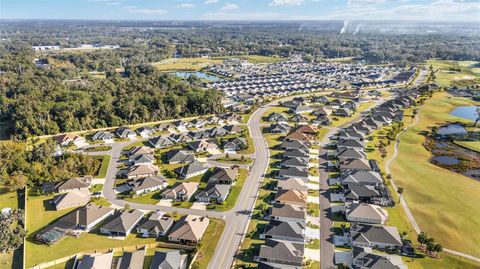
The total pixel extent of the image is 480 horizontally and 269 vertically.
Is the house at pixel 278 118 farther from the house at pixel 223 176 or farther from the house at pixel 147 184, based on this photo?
the house at pixel 147 184

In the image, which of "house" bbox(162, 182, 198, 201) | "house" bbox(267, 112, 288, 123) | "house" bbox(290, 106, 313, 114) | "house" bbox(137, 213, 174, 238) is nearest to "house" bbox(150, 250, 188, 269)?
"house" bbox(137, 213, 174, 238)

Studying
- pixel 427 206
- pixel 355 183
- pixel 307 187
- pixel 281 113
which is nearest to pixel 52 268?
pixel 307 187

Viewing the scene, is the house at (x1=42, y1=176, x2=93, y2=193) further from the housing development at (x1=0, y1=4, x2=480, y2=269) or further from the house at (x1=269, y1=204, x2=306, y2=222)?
the house at (x1=269, y1=204, x2=306, y2=222)

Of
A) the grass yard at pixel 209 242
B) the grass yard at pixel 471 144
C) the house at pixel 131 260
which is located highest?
the grass yard at pixel 471 144

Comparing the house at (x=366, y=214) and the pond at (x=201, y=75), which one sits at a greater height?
the pond at (x=201, y=75)

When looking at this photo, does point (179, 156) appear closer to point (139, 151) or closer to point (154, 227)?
point (139, 151)

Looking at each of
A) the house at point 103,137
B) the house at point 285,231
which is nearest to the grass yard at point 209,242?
the house at point 285,231
